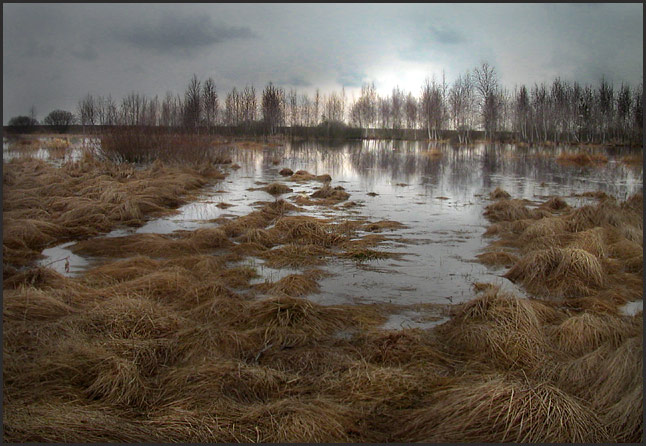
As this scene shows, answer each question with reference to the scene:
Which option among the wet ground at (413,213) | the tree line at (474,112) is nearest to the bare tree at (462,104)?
the tree line at (474,112)

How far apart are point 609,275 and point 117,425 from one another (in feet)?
22.1

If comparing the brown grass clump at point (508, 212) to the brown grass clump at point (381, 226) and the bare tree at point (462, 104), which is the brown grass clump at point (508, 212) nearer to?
the brown grass clump at point (381, 226)

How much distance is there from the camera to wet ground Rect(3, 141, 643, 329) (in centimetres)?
659

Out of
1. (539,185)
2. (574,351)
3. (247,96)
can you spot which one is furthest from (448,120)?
(574,351)

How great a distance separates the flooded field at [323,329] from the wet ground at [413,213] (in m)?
0.07

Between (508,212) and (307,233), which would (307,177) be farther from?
(307,233)

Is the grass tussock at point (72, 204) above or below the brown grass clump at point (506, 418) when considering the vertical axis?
above

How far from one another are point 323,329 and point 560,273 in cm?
372

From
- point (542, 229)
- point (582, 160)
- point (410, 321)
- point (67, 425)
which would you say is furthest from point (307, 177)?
point (582, 160)

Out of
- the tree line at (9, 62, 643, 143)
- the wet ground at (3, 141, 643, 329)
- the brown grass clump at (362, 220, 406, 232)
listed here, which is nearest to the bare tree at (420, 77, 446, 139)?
the tree line at (9, 62, 643, 143)

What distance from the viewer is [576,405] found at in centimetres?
321

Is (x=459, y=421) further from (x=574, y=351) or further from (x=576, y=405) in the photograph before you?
(x=574, y=351)

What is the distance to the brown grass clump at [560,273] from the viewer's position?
648 cm

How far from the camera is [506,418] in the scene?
3.07m
